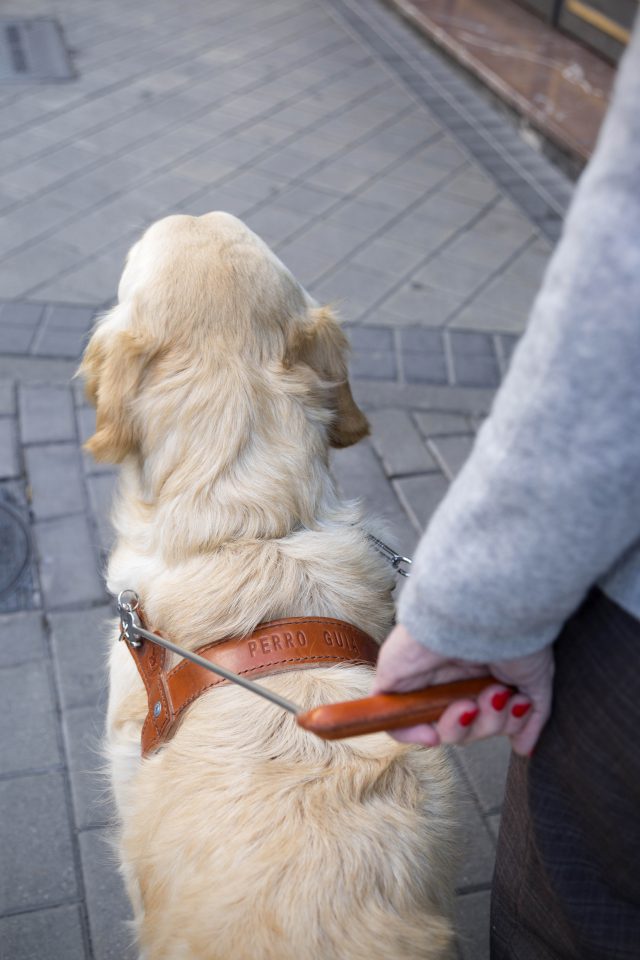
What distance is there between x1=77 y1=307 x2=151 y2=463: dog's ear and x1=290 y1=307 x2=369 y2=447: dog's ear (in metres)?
0.33

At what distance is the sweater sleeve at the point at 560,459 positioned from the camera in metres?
0.93

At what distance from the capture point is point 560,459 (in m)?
1.00

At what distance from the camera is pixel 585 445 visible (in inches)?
38.8

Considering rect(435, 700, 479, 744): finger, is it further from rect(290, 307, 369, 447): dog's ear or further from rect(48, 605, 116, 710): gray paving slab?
rect(48, 605, 116, 710): gray paving slab

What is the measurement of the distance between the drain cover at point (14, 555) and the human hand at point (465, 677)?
2188 mm

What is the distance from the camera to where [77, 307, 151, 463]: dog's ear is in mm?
1893

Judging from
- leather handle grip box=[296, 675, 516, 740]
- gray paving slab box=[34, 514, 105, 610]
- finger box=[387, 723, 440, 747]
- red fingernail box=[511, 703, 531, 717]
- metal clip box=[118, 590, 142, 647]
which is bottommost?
gray paving slab box=[34, 514, 105, 610]

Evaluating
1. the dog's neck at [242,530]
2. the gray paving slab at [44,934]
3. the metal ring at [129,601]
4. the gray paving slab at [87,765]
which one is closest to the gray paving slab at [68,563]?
the gray paving slab at [87,765]

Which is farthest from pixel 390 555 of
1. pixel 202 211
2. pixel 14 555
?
pixel 202 211

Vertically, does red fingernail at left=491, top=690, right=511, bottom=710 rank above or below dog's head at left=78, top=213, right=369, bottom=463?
below

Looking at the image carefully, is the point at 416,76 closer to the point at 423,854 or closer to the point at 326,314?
the point at 326,314

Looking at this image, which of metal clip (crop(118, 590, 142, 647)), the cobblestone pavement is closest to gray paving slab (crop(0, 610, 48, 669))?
the cobblestone pavement

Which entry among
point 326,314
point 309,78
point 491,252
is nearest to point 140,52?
point 309,78

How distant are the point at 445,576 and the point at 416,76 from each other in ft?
22.9
